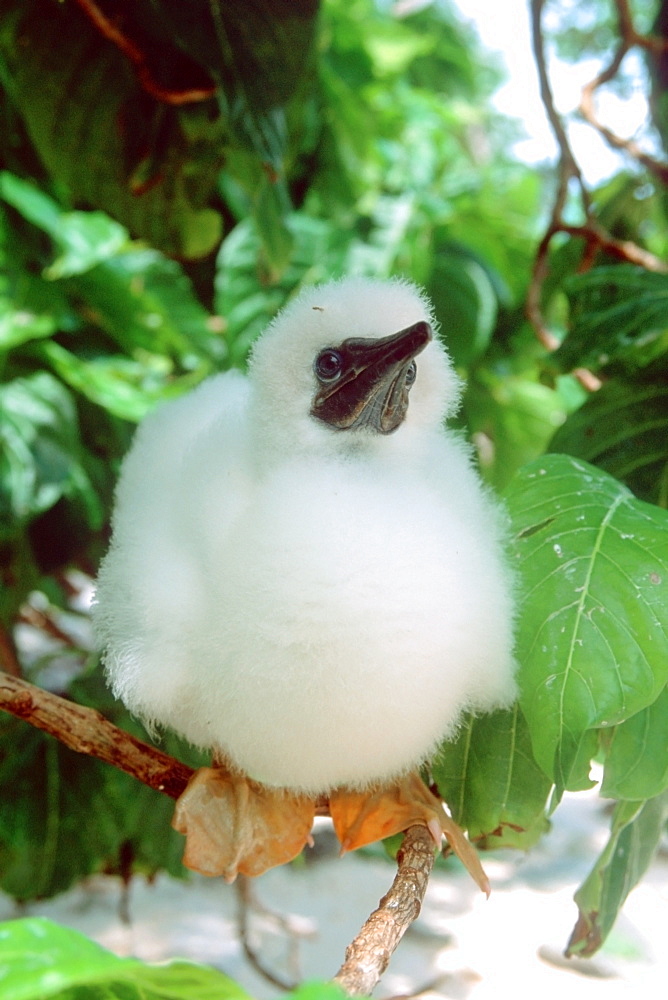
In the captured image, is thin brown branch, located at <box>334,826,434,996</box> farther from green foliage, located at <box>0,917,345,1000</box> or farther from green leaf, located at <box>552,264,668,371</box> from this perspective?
green leaf, located at <box>552,264,668,371</box>

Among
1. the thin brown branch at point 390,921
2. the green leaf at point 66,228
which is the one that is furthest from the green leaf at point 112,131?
the thin brown branch at point 390,921

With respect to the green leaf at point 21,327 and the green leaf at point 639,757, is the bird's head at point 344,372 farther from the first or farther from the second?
the green leaf at point 21,327

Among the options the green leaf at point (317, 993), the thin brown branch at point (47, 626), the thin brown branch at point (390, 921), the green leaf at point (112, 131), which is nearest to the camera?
the green leaf at point (317, 993)

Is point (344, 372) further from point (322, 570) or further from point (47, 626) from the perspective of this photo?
point (47, 626)

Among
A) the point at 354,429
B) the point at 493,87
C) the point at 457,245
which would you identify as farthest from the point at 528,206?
the point at 354,429

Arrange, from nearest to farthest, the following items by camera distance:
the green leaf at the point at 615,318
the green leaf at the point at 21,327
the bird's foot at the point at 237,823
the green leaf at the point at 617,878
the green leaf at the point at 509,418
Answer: the bird's foot at the point at 237,823 < the green leaf at the point at 617,878 < the green leaf at the point at 615,318 < the green leaf at the point at 21,327 < the green leaf at the point at 509,418

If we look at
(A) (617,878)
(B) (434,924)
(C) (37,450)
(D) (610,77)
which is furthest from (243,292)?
(B) (434,924)

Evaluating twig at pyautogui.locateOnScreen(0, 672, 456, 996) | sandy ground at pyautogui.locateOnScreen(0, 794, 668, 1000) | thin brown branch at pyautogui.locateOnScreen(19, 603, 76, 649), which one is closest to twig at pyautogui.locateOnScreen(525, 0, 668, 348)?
twig at pyautogui.locateOnScreen(0, 672, 456, 996)
